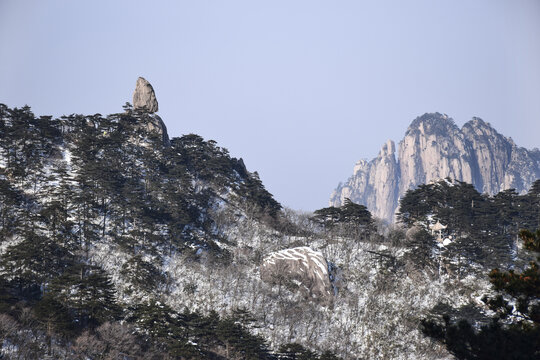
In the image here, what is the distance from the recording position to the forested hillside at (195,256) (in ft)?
A: 130

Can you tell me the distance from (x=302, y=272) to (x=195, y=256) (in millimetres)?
14360

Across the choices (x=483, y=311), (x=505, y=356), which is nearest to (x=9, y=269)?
(x=505, y=356)

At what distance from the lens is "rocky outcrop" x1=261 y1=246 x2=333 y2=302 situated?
5509 centimetres

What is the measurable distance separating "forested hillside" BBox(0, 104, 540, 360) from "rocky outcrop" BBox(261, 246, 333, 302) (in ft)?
1.62

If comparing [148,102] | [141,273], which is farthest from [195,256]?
[148,102]

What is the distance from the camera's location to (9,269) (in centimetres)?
4359

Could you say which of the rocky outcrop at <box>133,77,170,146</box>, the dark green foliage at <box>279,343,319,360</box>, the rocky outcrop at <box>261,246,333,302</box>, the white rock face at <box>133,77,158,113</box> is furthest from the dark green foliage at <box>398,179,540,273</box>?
the white rock face at <box>133,77,158,113</box>

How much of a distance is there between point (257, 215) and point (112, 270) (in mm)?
24784

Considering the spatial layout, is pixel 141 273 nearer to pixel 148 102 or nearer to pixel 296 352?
pixel 296 352

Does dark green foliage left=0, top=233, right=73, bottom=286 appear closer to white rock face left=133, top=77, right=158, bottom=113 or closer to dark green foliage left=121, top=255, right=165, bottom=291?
dark green foliage left=121, top=255, right=165, bottom=291

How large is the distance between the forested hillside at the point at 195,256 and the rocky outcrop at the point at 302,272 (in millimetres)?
494

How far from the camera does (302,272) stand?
55.9m

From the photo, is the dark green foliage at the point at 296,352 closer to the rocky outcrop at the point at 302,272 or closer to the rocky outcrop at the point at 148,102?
the rocky outcrop at the point at 302,272

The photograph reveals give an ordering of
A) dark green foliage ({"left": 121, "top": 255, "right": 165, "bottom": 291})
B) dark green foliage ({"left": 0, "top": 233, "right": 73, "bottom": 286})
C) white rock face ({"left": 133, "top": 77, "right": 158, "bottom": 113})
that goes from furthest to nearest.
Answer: white rock face ({"left": 133, "top": 77, "right": 158, "bottom": 113}) < dark green foliage ({"left": 121, "top": 255, "right": 165, "bottom": 291}) < dark green foliage ({"left": 0, "top": 233, "right": 73, "bottom": 286})
